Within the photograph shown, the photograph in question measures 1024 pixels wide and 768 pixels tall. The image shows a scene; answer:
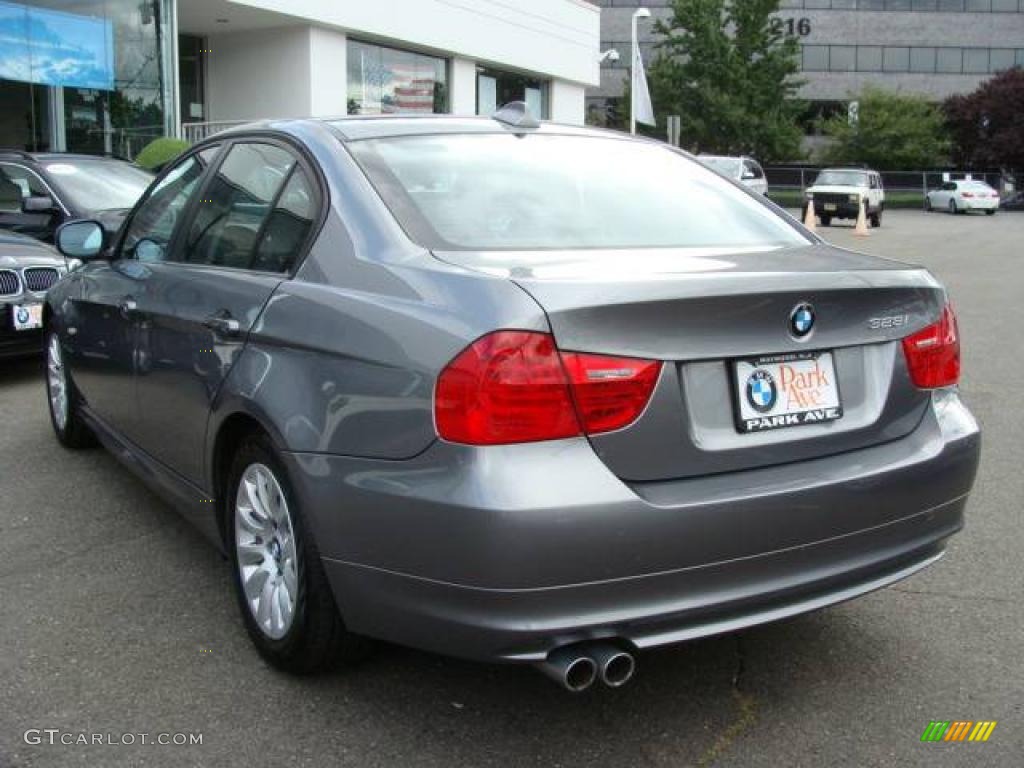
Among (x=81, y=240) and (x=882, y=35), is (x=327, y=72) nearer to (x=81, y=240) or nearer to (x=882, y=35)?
(x=81, y=240)

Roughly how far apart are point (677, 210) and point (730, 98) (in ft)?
159

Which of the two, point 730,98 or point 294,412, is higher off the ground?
point 730,98

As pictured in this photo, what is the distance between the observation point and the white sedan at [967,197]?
43312 mm

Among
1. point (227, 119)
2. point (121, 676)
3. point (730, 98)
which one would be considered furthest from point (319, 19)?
point (730, 98)

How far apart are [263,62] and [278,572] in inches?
923

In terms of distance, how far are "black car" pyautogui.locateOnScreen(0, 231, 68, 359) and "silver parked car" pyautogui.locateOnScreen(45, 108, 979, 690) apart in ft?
13.9

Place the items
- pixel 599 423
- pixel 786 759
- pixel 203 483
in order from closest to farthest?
pixel 599 423 → pixel 786 759 → pixel 203 483

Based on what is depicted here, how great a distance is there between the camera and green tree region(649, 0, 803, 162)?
49.4 metres

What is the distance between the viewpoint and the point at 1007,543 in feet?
14.0

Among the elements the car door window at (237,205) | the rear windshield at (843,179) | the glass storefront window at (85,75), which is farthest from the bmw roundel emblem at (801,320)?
the rear windshield at (843,179)

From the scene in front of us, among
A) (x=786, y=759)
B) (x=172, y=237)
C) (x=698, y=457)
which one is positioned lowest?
(x=786, y=759)

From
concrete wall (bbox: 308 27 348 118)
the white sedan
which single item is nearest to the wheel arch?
concrete wall (bbox: 308 27 348 118)

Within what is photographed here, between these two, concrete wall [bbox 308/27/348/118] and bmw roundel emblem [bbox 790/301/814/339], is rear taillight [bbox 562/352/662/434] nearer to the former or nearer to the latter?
bmw roundel emblem [bbox 790/301/814/339]

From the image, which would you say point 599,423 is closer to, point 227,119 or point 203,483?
point 203,483
